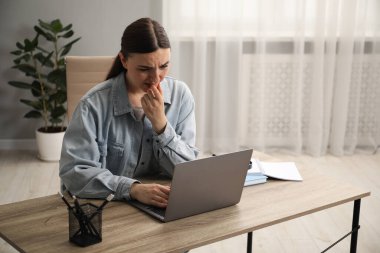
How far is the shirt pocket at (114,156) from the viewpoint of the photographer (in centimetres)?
197

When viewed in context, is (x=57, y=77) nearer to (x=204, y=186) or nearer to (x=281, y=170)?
(x=281, y=170)

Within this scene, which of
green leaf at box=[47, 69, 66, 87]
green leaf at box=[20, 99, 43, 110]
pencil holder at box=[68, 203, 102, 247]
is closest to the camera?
pencil holder at box=[68, 203, 102, 247]

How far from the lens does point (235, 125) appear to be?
4.56 m

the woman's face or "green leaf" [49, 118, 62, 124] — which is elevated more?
the woman's face

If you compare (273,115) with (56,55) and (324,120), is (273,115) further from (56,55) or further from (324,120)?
(56,55)

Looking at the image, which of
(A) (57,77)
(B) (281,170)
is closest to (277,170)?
(B) (281,170)

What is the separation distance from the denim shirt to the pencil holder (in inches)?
11.0

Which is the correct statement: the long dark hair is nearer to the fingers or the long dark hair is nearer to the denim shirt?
the denim shirt

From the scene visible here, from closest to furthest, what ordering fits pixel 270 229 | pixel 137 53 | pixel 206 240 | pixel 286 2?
pixel 206 240
pixel 137 53
pixel 270 229
pixel 286 2

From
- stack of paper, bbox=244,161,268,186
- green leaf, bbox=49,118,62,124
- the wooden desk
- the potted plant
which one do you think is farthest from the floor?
the wooden desk

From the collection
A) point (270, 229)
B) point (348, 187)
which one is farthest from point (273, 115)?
point (348, 187)

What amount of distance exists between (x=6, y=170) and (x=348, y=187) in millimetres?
2752

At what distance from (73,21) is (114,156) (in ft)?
8.55

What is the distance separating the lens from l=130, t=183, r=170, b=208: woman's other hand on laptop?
1.72 metres
